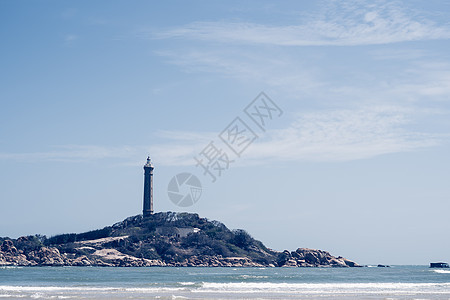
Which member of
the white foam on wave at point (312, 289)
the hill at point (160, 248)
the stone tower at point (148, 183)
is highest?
the stone tower at point (148, 183)

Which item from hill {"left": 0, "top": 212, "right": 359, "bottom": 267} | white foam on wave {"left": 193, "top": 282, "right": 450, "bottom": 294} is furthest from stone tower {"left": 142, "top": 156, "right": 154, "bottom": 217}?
white foam on wave {"left": 193, "top": 282, "right": 450, "bottom": 294}

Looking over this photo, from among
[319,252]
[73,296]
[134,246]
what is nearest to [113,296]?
[73,296]

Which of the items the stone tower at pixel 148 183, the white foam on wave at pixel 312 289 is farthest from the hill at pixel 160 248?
the white foam on wave at pixel 312 289

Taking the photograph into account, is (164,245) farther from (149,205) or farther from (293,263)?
(293,263)

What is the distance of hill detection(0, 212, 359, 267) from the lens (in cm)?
13062

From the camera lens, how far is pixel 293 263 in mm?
139000

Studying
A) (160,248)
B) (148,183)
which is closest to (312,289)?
(160,248)

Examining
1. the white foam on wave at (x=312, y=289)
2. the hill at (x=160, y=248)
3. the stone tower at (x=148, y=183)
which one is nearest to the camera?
the white foam on wave at (x=312, y=289)

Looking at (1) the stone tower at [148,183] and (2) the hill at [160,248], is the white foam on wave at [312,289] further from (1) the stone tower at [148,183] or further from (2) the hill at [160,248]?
(1) the stone tower at [148,183]

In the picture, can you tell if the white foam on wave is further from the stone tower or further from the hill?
the stone tower

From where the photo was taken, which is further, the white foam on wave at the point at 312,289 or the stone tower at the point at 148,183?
the stone tower at the point at 148,183

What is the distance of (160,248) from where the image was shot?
5600 inches

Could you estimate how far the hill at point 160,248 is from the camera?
131m

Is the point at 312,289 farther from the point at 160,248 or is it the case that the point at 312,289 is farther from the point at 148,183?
the point at 148,183
